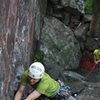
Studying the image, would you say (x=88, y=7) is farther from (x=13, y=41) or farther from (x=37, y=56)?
(x=13, y=41)

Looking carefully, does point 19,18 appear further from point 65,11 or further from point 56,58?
point 65,11

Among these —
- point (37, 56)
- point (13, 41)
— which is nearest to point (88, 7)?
point (37, 56)

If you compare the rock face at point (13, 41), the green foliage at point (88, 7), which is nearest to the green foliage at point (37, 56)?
the rock face at point (13, 41)

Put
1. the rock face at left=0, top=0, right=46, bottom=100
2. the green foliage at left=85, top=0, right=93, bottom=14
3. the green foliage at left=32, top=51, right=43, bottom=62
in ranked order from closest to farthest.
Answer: the rock face at left=0, top=0, right=46, bottom=100 < the green foliage at left=32, top=51, right=43, bottom=62 < the green foliage at left=85, top=0, right=93, bottom=14

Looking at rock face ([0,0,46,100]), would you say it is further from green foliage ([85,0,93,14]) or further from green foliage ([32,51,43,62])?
green foliage ([85,0,93,14])

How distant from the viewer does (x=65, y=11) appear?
16969 mm

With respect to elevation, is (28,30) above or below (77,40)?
above

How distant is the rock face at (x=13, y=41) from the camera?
25.9ft

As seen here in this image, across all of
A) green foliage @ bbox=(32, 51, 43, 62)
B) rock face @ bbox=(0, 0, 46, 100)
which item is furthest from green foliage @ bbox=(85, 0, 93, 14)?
rock face @ bbox=(0, 0, 46, 100)

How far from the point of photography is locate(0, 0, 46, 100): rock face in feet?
25.9

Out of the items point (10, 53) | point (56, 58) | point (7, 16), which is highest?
point (7, 16)

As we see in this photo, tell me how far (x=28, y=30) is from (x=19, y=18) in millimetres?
1650

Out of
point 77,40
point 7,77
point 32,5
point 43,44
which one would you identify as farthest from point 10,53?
point 77,40

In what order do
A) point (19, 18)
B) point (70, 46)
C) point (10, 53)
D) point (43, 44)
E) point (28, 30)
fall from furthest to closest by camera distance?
point (70, 46), point (43, 44), point (28, 30), point (19, 18), point (10, 53)
